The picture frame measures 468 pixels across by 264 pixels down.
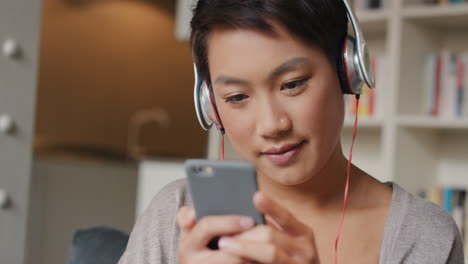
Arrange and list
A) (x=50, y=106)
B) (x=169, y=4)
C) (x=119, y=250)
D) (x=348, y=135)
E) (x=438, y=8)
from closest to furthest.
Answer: (x=119, y=250), (x=438, y=8), (x=348, y=135), (x=50, y=106), (x=169, y=4)

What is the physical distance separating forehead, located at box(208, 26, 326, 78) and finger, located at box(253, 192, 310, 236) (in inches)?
9.5

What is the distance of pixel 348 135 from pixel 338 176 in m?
1.71

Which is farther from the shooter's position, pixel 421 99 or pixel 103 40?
pixel 103 40

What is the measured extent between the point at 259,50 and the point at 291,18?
2.9 inches

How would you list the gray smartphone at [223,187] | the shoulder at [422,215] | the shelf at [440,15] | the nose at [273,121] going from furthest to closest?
the shelf at [440,15], the shoulder at [422,215], the nose at [273,121], the gray smartphone at [223,187]

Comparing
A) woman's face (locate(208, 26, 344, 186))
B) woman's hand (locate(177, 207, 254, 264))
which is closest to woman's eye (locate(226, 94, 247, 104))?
woman's face (locate(208, 26, 344, 186))

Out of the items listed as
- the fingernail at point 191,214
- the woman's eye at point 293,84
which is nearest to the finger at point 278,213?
the fingernail at point 191,214

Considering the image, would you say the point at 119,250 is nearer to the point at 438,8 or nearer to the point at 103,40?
the point at 438,8

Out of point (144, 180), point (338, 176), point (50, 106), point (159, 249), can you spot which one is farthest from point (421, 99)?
point (50, 106)

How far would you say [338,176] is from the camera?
46.2 inches

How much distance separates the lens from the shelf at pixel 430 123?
2410 millimetres

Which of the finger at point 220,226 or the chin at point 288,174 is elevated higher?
the chin at point 288,174

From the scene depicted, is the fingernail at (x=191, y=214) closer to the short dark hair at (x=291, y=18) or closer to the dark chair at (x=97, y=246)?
the short dark hair at (x=291, y=18)

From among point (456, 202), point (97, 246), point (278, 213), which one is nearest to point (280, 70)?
point (278, 213)
